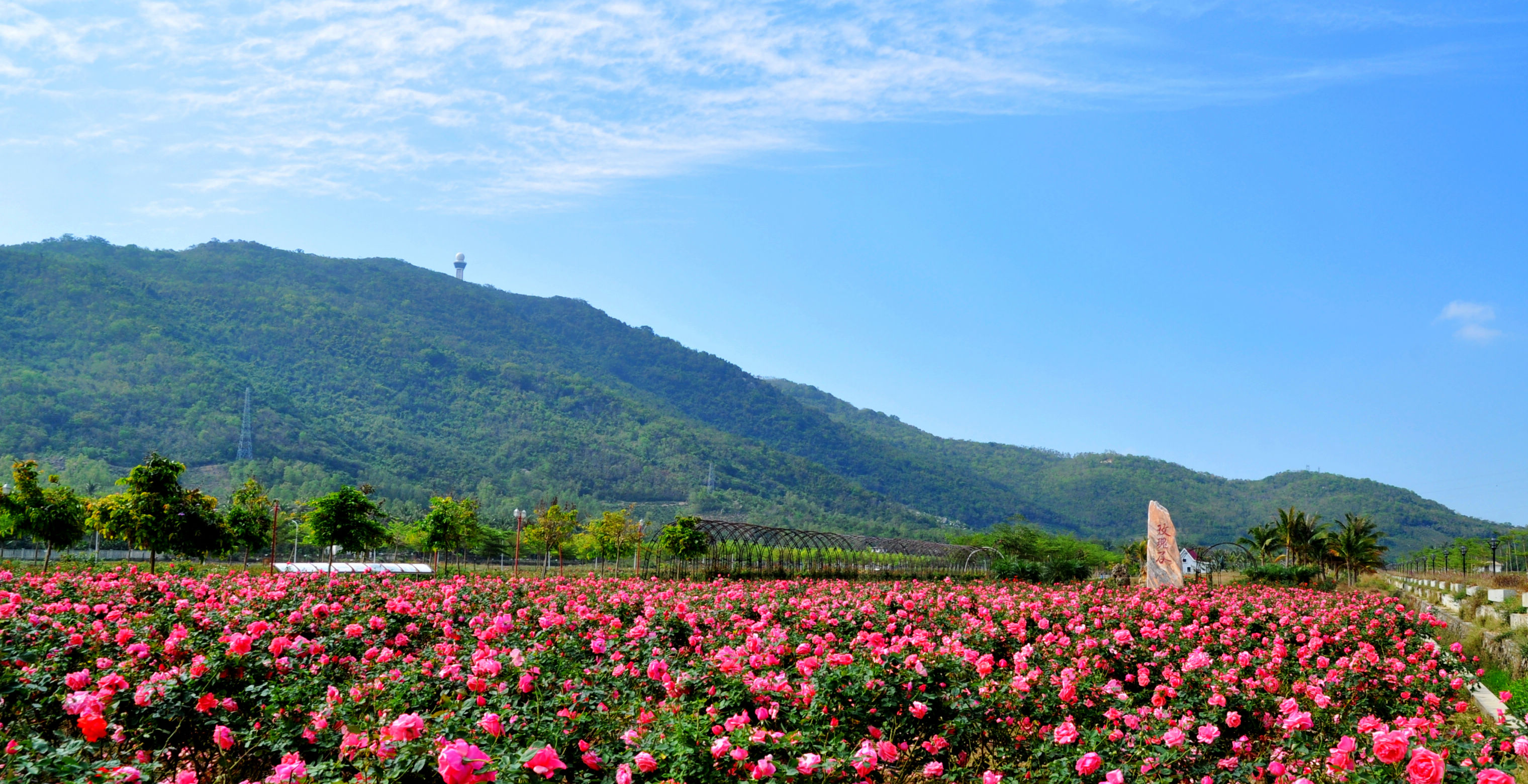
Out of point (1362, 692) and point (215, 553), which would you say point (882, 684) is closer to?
point (1362, 692)

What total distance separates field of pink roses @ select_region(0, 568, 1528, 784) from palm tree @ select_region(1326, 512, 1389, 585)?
93.1 ft

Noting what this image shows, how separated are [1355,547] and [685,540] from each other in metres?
24.6

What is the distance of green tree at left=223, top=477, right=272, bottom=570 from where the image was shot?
2459cm

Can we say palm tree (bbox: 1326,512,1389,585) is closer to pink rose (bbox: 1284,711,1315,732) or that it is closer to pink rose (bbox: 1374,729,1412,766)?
pink rose (bbox: 1284,711,1315,732)

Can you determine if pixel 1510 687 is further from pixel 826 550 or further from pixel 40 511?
pixel 40 511

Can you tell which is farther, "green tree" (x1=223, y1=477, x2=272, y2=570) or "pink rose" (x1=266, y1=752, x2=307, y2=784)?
Answer: "green tree" (x1=223, y1=477, x2=272, y2=570)

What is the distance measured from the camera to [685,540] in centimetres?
2405

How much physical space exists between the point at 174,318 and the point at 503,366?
3933 cm

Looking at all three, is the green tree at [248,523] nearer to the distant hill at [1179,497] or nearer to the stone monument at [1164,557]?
the stone monument at [1164,557]

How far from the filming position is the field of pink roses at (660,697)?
3.75 m

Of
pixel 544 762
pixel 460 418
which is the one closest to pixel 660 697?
pixel 544 762

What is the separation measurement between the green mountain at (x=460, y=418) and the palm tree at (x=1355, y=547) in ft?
181

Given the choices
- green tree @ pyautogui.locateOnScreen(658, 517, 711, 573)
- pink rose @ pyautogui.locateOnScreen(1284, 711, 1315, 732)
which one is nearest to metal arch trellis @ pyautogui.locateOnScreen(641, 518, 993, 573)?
green tree @ pyautogui.locateOnScreen(658, 517, 711, 573)

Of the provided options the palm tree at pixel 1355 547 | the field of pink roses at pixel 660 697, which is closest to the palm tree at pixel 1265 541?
the palm tree at pixel 1355 547
